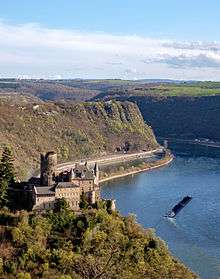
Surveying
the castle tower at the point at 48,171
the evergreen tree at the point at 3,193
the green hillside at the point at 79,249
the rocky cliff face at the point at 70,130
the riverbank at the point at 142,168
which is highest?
the castle tower at the point at 48,171

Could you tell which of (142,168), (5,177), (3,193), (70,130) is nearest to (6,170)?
(5,177)

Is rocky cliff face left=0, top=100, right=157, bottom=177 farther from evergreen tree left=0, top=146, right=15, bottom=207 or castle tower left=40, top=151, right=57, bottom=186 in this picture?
evergreen tree left=0, top=146, right=15, bottom=207

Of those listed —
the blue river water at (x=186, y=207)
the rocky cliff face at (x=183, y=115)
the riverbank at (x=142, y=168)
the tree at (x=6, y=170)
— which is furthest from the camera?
the rocky cliff face at (x=183, y=115)

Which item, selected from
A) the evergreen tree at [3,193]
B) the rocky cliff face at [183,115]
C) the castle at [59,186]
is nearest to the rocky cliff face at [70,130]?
the rocky cliff face at [183,115]

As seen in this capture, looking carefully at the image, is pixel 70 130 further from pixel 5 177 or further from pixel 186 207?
pixel 5 177

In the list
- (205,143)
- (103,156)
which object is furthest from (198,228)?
(205,143)

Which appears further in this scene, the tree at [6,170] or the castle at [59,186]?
the tree at [6,170]

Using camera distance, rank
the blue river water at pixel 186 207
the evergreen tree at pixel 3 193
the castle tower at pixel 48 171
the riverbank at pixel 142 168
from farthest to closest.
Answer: the riverbank at pixel 142 168
the blue river water at pixel 186 207
the castle tower at pixel 48 171
the evergreen tree at pixel 3 193

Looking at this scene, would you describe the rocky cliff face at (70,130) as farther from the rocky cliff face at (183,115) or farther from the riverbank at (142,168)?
the rocky cliff face at (183,115)
